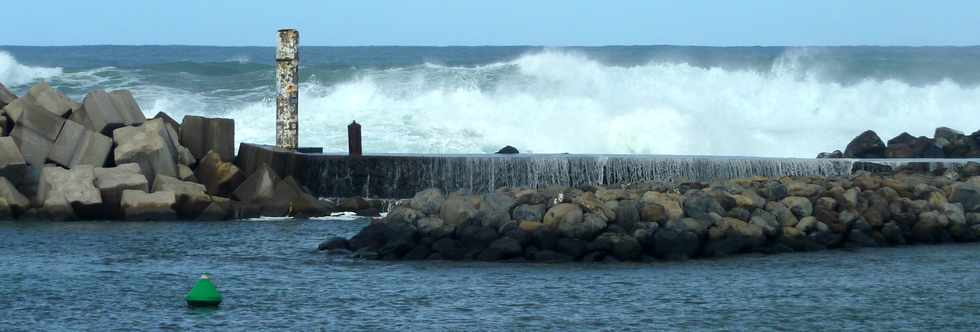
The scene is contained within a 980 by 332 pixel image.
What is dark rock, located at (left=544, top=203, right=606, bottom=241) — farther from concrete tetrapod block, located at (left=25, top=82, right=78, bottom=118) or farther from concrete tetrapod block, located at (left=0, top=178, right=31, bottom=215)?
concrete tetrapod block, located at (left=25, top=82, right=78, bottom=118)

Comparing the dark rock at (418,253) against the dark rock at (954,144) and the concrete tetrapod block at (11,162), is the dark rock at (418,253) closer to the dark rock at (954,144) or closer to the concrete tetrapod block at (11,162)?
the concrete tetrapod block at (11,162)

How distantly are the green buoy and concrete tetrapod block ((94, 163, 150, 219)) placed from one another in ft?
24.0

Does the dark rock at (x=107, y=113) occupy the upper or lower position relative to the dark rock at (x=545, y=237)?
upper

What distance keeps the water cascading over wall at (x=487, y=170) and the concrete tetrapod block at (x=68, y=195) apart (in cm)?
271

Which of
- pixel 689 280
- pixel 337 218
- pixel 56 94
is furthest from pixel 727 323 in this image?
pixel 56 94

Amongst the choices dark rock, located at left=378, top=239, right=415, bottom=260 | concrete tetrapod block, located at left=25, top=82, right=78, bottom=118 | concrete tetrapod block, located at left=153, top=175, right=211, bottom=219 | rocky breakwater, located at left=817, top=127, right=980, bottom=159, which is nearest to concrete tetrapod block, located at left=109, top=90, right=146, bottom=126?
concrete tetrapod block, located at left=25, top=82, right=78, bottom=118

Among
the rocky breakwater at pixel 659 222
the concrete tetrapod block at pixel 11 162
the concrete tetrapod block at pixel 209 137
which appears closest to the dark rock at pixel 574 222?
the rocky breakwater at pixel 659 222

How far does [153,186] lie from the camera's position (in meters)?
20.8

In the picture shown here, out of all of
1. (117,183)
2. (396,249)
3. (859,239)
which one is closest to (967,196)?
→ (859,239)

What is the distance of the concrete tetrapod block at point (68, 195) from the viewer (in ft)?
65.2

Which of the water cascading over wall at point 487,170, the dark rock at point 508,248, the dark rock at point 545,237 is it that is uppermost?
the water cascading over wall at point 487,170

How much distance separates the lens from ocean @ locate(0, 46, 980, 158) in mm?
32875

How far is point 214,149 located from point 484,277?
8666 millimetres

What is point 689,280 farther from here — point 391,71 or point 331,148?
point 391,71
